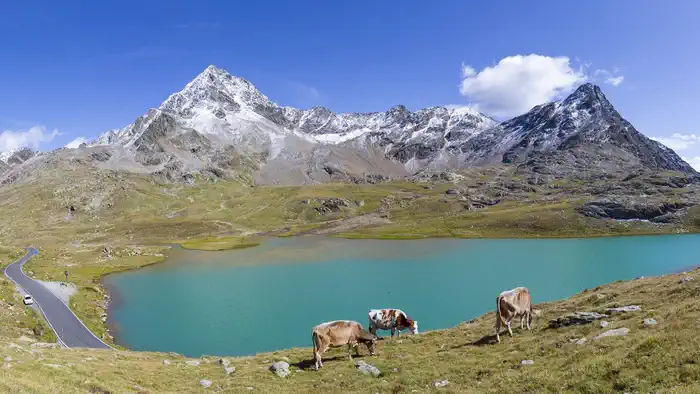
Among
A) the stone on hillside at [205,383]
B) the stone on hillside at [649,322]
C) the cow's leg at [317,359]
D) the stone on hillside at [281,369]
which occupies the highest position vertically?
the stone on hillside at [649,322]

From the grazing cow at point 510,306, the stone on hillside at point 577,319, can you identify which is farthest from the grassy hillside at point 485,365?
the grazing cow at point 510,306

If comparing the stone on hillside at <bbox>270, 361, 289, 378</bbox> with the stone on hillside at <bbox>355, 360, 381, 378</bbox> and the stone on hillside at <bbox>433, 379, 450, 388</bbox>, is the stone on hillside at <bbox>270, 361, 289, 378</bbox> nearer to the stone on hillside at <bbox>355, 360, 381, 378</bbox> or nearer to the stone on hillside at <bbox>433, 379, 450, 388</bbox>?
the stone on hillside at <bbox>355, 360, 381, 378</bbox>

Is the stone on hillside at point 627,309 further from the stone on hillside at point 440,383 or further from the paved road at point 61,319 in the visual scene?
the paved road at point 61,319

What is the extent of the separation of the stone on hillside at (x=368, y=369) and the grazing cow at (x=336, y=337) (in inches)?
77.3

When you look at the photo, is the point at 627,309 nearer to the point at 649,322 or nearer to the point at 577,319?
the point at 577,319

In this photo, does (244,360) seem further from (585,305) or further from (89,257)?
(89,257)

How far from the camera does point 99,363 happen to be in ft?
97.7

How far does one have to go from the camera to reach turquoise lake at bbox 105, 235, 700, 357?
7006 cm

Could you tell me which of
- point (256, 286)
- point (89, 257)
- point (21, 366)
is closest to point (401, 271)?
point (256, 286)

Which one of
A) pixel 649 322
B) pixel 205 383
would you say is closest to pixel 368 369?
pixel 205 383

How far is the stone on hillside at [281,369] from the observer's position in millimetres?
25456

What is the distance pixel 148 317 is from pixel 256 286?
2800cm

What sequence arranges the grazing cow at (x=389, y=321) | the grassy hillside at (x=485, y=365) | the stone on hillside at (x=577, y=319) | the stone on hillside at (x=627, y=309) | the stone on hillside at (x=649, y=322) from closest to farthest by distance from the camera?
the grassy hillside at (x=485, y=365) → the stone on hillside at (x=649, y=322) → the stone on hillside at (x=577, y=319) → the stone on hillside at (x=627, y=309) → the grazing cow at (x=389, y=321)

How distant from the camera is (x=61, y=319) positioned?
72438mm
